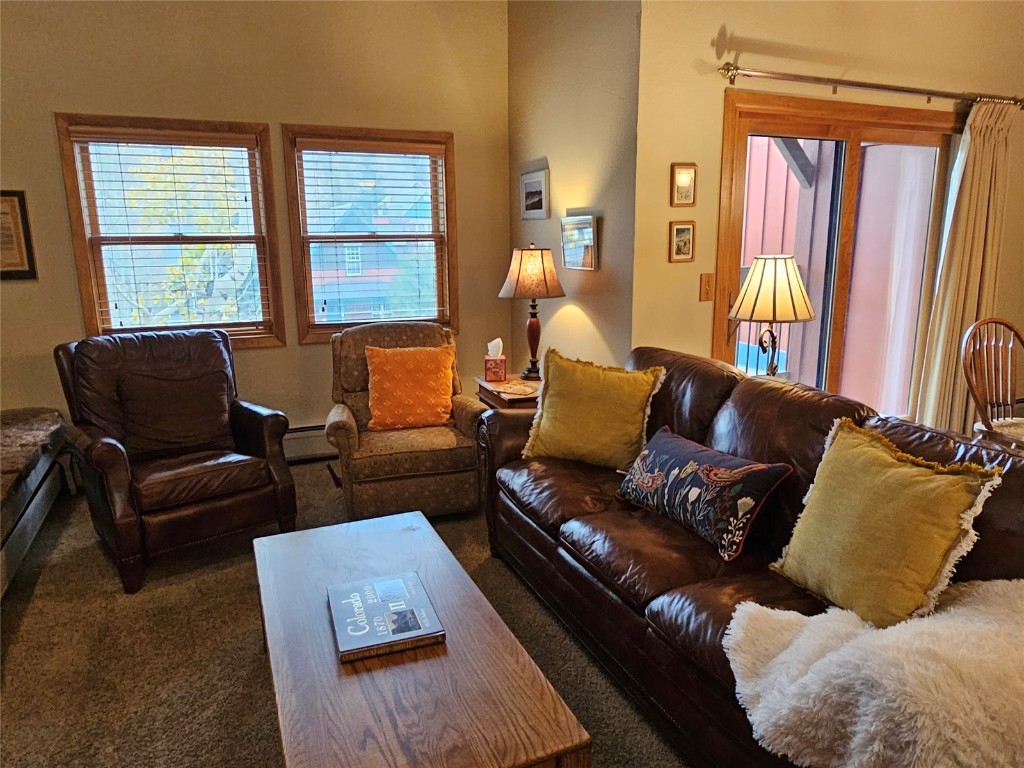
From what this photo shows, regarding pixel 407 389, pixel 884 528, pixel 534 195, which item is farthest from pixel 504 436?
pixel 534 195

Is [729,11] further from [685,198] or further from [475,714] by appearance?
[475,714]

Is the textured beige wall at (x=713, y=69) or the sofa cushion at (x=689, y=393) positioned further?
the textured beige wall at (x=713, y=69)

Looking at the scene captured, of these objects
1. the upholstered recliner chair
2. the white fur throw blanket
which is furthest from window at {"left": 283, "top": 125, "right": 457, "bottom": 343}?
the white fur throw blanket

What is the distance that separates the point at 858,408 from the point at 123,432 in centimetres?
317

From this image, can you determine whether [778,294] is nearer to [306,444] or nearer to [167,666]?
[167,666]

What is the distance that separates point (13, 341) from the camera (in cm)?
362

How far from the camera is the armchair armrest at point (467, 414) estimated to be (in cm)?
338

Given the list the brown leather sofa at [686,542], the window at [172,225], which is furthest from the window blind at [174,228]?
the brown leather sofa at [686,542]

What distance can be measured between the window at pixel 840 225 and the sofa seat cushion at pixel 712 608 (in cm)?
188

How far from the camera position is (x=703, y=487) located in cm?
206

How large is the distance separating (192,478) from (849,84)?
3.71m

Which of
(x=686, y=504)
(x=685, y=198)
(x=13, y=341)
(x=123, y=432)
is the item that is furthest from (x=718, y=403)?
(x=13, y=341)

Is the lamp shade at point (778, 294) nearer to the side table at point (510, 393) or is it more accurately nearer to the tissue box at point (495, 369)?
the side table at point (510, 393)

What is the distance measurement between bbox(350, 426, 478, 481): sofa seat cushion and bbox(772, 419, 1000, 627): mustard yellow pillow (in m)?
1.84
